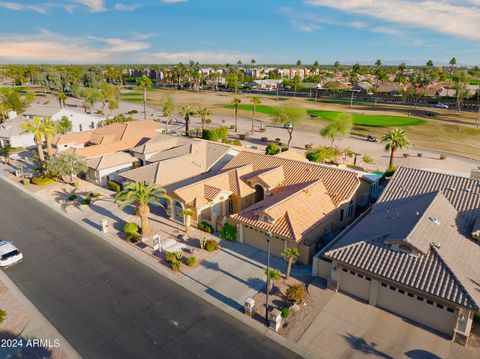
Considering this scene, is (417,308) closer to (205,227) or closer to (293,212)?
(293,212)

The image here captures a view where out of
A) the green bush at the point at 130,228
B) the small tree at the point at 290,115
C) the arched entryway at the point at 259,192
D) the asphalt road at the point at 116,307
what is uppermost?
the small tree at the point at 290,115

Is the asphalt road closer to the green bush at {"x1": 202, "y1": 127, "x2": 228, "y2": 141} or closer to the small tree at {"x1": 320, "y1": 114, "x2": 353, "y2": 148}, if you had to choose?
the green bush at {"x1": 202, "y1": 127, "x2": 228, "y2": 141}

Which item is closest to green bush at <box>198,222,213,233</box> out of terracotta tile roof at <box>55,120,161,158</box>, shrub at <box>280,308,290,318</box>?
shrub at <box>280,308,290,318</box>

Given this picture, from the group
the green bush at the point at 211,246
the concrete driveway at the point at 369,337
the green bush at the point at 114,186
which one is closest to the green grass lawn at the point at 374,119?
the green bush at the point at 114,186

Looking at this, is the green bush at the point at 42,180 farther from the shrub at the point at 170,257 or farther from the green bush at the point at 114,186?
the shrub at the point at 170,257

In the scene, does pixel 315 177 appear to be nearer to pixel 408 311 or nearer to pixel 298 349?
pixel 408 311

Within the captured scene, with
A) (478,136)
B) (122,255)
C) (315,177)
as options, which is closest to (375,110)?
(478,136)
